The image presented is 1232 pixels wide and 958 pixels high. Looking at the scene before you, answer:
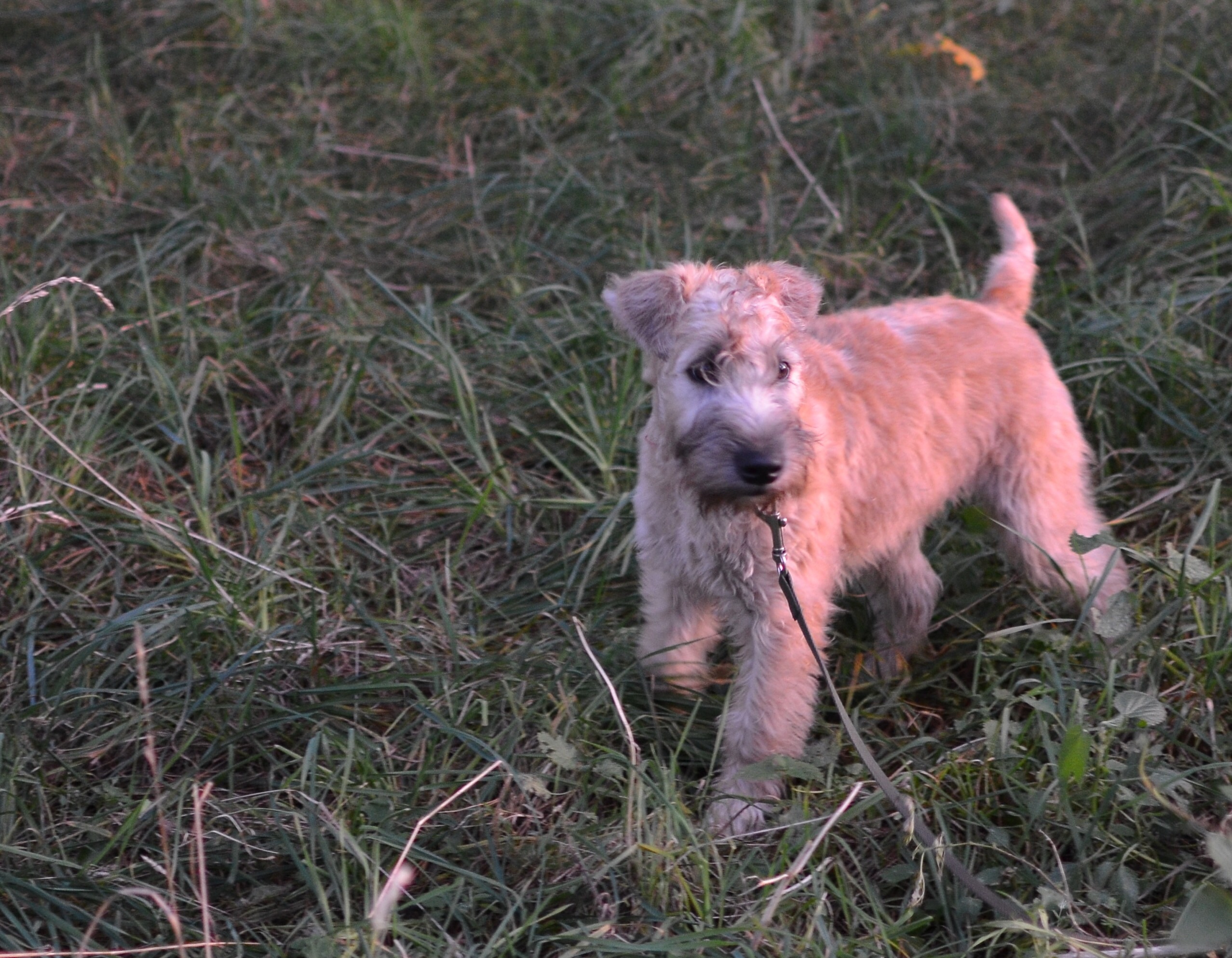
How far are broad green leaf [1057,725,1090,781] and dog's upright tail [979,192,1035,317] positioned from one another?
5.60 ft

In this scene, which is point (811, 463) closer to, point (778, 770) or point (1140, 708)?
point (778, 770)

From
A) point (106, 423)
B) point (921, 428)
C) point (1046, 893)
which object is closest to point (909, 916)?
point (1046, 893)

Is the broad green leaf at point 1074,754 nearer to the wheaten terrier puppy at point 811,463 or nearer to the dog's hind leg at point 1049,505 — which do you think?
the wheaten terrier puppy at point 811,463

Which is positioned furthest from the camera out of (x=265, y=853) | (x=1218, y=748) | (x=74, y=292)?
(x=74, y=292)

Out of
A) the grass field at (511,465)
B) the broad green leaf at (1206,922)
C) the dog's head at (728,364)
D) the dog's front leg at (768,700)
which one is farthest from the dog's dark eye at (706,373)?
the broad green leaf at (1206,922)

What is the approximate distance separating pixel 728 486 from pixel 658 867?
0.99 metres

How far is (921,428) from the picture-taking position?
361 cm

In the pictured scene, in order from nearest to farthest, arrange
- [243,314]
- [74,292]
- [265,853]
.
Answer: [265,853]
[74,292]
[243,314]

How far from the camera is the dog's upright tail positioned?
407cm

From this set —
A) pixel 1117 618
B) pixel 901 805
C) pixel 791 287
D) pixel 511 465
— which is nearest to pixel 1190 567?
pixel 1117 618

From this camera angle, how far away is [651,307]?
3.32m

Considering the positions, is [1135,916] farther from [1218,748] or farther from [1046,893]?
[1218,748]

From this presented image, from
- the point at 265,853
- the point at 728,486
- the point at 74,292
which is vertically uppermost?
the point at 728,486

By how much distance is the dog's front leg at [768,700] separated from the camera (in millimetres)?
3264
